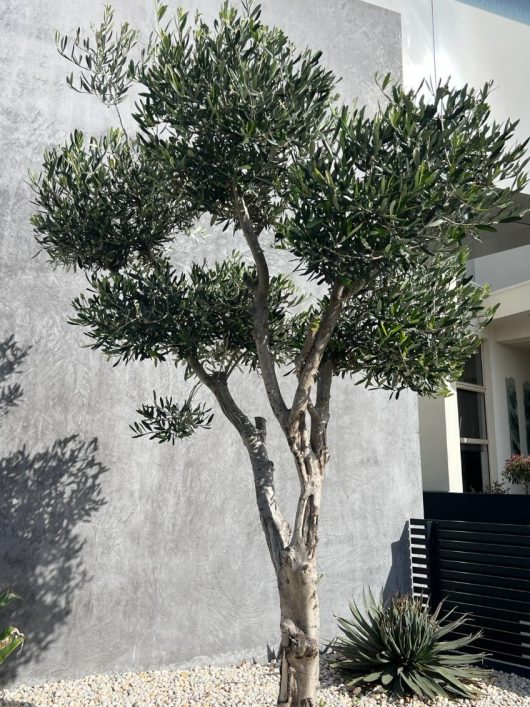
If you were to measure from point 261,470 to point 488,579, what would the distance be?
9.16 ft

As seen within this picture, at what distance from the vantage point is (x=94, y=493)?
518cm

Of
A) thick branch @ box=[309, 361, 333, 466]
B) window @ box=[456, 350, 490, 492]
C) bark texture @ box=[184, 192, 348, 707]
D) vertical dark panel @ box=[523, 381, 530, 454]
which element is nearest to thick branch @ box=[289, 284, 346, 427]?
bark texture @ box=[184, 192, 348, 707]

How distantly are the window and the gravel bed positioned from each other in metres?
5.78

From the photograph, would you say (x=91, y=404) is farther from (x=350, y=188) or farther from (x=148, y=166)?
(x=350, y=188)

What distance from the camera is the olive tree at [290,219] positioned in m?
2.89

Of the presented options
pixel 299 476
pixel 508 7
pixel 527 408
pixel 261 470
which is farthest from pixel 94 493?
pixel 527 408

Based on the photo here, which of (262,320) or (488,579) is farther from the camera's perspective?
(488,579)

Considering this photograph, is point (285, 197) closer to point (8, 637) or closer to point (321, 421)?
point (321, 421)

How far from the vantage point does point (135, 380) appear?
5434mm

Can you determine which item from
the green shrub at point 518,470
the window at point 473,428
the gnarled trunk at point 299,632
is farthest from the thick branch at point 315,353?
the green shrub at point 518,470

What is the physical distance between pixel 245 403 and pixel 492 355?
7454 mm

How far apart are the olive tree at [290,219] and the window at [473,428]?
23.4 ft

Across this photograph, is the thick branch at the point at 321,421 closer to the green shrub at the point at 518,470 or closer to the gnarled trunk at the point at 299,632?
the gnarled trunk at the point at 299,632

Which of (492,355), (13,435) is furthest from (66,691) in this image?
(492,355)
